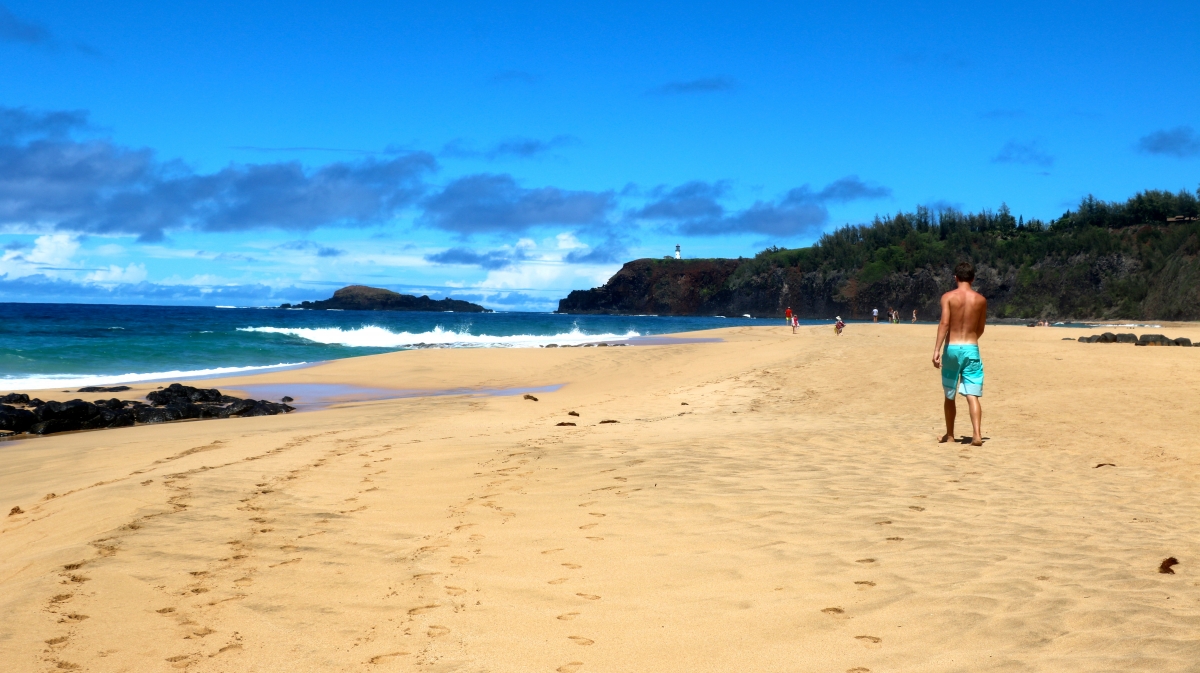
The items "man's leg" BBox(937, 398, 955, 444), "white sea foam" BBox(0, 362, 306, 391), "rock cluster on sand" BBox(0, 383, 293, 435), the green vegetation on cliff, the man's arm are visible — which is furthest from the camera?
the green vegetation on cliff

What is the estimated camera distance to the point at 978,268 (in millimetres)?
101188

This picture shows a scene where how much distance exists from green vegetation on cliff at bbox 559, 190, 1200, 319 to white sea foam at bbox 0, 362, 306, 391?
2792 inches

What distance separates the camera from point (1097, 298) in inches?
3250

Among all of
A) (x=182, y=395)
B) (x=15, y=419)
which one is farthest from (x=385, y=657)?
(x=182, y=395)

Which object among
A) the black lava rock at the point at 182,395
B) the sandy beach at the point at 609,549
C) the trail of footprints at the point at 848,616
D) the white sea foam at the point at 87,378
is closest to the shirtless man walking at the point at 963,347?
the sandy beach at the point at 609,549

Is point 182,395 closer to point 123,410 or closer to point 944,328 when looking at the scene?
point 123,410

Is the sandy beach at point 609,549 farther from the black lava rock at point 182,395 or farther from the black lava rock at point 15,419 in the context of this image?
the black lava rock at point 182,395

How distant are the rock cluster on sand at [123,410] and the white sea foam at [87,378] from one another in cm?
517

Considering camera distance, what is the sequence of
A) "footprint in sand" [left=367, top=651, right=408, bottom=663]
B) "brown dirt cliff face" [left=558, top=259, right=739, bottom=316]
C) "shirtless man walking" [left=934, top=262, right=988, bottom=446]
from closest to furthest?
"footprint in sand" [left=367, top=651, right=408, bottom=663]
"shirtless man walking" [left=934, top=262, right=988, bottom=446]
"brown dirt cliff face" [left=558, top=259, right=739, bottom=316]

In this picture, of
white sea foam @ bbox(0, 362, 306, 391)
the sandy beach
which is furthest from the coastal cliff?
the sandy beach

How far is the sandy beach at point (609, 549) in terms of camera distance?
3.43 m

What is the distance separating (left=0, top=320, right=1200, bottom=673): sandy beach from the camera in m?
3.43

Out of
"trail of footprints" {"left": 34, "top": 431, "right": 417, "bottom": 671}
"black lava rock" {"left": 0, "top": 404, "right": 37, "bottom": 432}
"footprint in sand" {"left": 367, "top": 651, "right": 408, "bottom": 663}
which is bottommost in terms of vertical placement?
"footprint in sand" {"left": 367, "top": 651, "right": 408, "bottom": 663}

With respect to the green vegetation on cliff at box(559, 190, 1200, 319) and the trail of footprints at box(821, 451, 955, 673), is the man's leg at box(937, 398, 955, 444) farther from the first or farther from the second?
the green vegetation on cliff at box(559, 190, 1200, 319)
